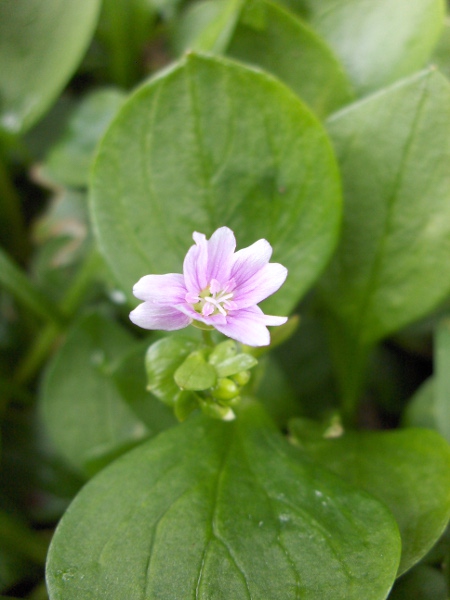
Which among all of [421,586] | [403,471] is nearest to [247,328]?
[403,471]

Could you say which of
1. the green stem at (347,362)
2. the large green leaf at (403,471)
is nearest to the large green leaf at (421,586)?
the large green leaf at (403,471)

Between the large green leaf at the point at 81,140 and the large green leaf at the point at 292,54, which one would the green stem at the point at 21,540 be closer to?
the large green leaf at the point at 81,140

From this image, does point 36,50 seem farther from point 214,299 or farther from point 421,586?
point 421,586

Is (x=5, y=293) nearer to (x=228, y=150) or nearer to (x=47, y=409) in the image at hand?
(x=47, y=409)

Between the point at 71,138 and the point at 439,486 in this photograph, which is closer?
the point at 439,486

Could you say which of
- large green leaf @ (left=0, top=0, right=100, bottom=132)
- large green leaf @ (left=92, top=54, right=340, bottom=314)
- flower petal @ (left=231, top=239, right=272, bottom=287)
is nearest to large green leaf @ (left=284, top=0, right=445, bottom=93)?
large green leaf @ (left=92, top=54, right=340, bottom=314)

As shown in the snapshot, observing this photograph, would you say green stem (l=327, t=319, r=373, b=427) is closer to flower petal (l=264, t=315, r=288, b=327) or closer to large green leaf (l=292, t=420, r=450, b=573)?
large green leaf (l=292, t=420, r=450, b=573)

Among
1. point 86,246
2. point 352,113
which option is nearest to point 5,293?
point 86,246
